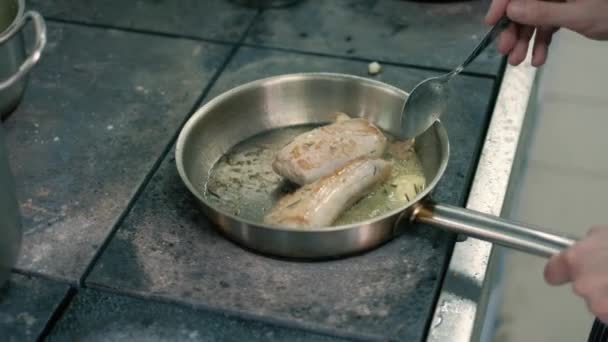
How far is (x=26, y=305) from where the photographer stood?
89 cm

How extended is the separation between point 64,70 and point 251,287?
2.01ft

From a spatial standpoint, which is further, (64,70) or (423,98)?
(64,70)

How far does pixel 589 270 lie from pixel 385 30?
77cm

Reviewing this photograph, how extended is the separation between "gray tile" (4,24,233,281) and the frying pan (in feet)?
0.29

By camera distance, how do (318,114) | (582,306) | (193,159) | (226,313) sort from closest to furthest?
(226,313)
(193,159)
(318,114)
(582,306)

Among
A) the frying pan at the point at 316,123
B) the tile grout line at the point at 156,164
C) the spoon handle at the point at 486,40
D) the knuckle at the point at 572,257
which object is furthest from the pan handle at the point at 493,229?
the tile grout line at the point at 156,164

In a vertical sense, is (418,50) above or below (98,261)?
above

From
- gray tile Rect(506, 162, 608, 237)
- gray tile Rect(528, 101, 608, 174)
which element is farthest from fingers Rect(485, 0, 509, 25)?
gray tile Rect(528, 101, 608, 174)

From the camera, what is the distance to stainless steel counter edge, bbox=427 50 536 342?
87 cm

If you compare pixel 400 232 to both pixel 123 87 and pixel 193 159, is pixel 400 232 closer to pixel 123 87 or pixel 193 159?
pixel 193 159

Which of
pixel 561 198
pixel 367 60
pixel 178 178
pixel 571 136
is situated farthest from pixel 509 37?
pixel 571 136

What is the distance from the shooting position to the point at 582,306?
1.71m

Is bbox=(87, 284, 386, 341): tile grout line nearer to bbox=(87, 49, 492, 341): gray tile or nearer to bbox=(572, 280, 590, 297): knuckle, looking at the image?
bbox=(87, 49, 492, 341): gray tile

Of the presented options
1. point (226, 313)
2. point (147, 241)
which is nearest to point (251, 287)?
point (226, 313)
